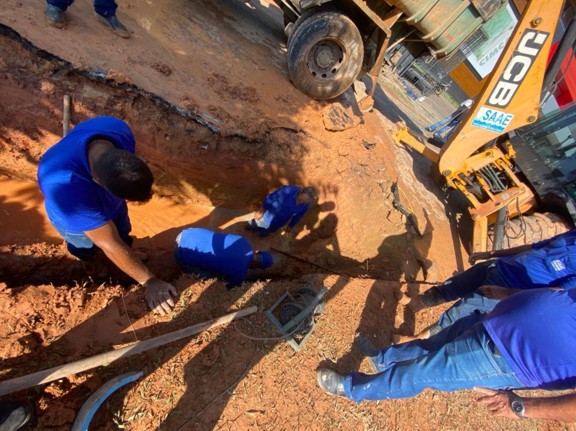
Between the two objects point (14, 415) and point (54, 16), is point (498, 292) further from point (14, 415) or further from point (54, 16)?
point (54, 16)

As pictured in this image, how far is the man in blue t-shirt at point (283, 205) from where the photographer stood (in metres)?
4.09

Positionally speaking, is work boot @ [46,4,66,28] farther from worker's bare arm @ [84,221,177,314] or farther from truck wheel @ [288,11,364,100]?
worker's bare arm @ [84,221,177,314]

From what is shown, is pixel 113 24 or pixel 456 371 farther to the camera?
pixel 113 24

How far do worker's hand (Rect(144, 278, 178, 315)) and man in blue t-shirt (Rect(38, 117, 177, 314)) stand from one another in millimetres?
156

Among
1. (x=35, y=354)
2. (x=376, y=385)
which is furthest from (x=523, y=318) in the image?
(x=35, y=354)

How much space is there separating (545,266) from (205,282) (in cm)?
293

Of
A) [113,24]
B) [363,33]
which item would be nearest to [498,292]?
[363,33]

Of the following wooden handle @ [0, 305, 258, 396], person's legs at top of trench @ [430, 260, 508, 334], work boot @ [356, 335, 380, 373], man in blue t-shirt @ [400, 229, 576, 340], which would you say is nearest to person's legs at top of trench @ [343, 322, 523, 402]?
work boot @ [356, 335, 380, 373]

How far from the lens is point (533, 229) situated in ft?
17.7

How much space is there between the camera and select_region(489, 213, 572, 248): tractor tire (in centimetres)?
534

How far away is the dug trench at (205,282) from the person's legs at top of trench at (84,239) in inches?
11.2

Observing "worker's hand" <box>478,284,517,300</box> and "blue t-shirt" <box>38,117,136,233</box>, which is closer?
"blue t-shirt" <box>38,117,136,233</box>

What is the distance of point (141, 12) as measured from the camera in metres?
5.53

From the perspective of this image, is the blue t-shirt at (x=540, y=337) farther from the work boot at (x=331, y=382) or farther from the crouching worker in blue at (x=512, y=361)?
the work boot at (x=331, y=382)
